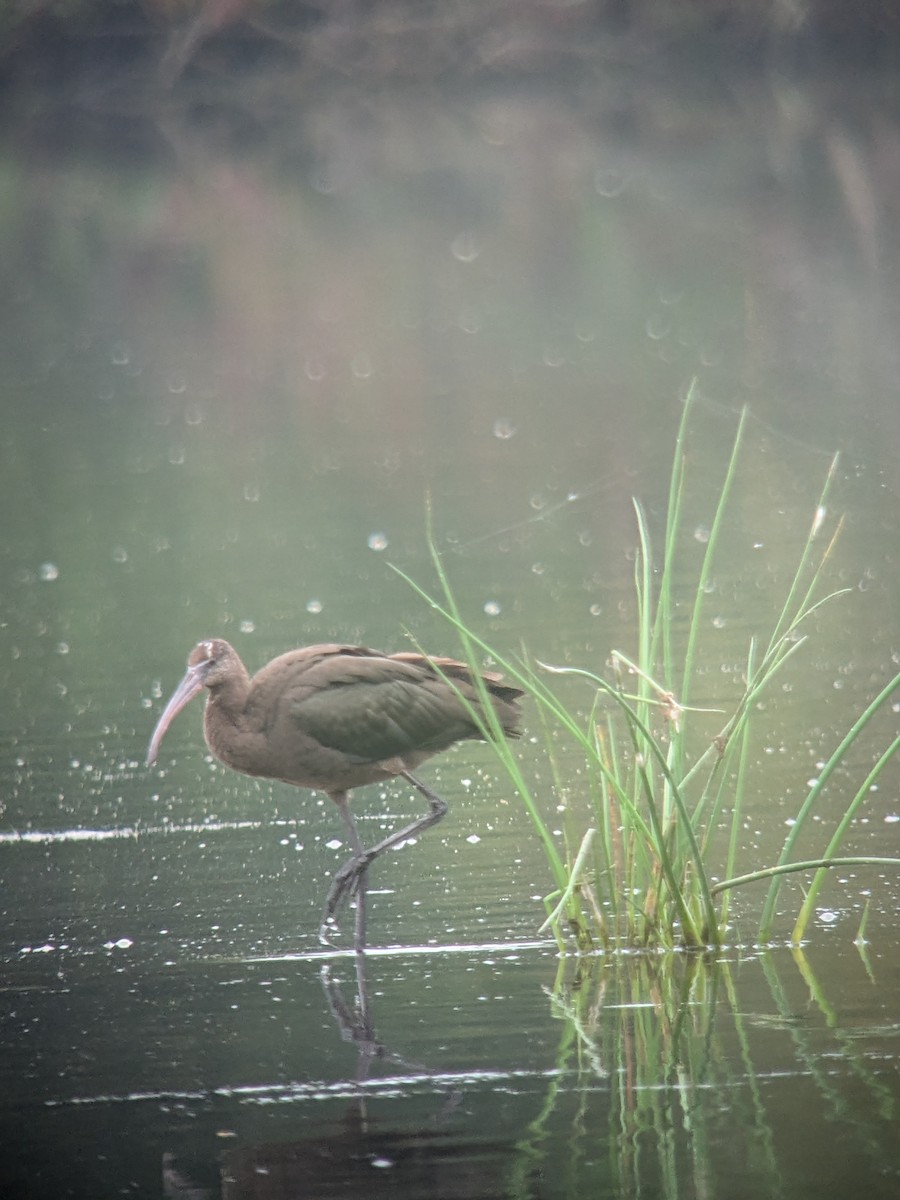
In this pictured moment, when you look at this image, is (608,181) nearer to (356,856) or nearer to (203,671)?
(203,671)

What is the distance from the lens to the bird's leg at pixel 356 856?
5.34 metres

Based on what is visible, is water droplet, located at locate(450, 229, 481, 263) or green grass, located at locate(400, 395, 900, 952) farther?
water droplet, located at locate(450, 229, 481, 263)

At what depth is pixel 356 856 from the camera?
5434 mm

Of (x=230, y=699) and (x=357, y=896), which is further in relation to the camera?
(x=230, y=699)

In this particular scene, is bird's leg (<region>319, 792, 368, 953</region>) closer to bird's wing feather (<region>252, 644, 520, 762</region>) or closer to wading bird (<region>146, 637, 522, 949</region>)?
wading bird (<region>146, 637, 522, 949</region>)

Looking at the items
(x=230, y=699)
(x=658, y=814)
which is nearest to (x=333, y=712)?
(x=230, y=699)

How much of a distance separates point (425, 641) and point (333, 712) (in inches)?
116

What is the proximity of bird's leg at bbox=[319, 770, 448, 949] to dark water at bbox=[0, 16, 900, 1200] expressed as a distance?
0.10m

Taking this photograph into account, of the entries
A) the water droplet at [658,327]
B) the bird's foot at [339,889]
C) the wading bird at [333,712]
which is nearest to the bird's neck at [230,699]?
the wading bird at [333,712]

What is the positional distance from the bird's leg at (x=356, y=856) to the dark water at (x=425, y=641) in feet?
0.33

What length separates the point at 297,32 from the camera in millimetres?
44062

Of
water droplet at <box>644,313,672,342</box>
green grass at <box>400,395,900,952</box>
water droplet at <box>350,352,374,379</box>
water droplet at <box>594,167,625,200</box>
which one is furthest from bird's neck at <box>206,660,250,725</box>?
water droplet at <box>594,167,625,200</box>

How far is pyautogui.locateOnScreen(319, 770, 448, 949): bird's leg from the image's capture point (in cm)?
534

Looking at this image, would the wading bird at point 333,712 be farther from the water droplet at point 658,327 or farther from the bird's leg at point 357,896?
the water droplet at point 658,327
